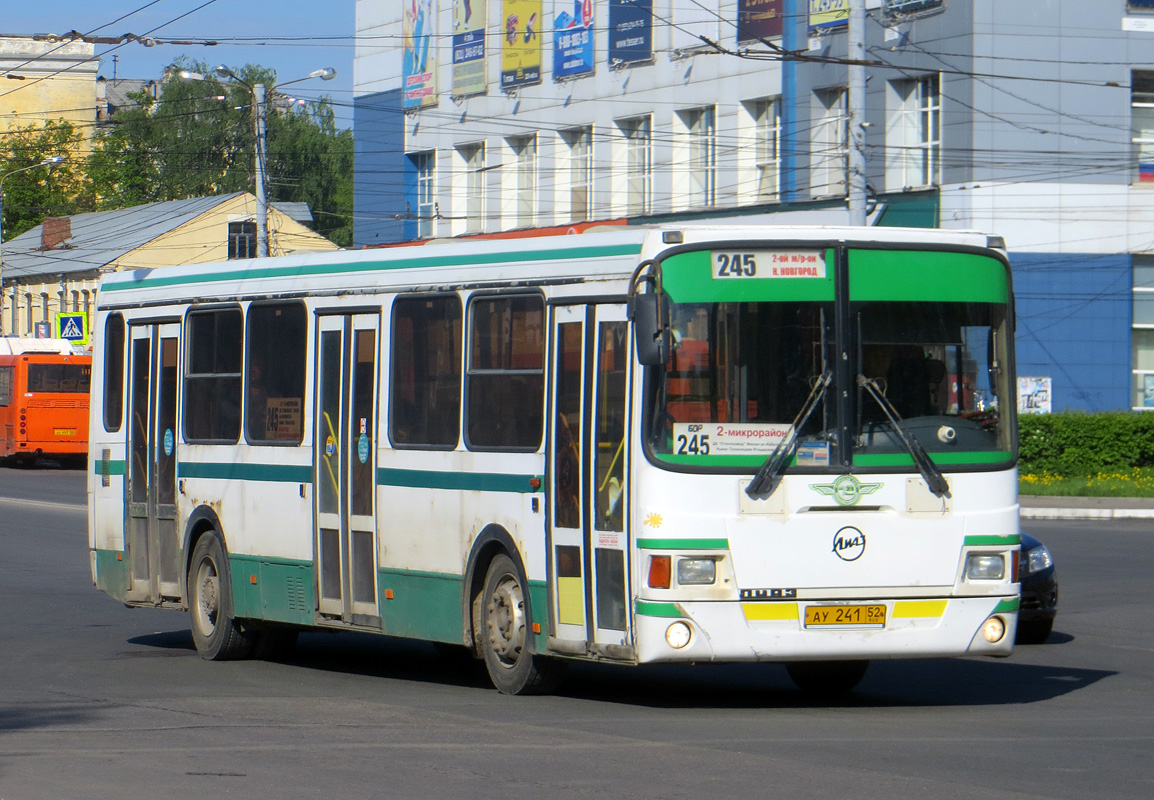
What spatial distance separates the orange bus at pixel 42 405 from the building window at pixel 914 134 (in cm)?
2066

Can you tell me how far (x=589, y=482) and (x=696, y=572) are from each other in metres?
0.85

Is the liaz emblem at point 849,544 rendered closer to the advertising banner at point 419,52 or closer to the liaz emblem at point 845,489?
the liaz emblem at point 845,489

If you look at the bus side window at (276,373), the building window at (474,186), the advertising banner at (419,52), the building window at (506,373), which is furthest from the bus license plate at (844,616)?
the advertising banner at (419,52)

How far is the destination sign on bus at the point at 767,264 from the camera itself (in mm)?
9922

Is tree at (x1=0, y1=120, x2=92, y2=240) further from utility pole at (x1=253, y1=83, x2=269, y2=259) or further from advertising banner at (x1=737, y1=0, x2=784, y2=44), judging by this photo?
utility pole at (x1=253, y1=83, x2=269, y2=259)

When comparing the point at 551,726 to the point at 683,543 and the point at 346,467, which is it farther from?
the point at 346,467

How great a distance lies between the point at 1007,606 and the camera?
33.4ft

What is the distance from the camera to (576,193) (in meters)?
55.0

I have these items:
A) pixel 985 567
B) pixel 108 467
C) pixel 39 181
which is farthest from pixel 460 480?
pixel 39 181

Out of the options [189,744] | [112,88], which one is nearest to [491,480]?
[189,744]

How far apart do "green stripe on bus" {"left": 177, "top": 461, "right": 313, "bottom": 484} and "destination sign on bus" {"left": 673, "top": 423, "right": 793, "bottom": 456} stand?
359 cm

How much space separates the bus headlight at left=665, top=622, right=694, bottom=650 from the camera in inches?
382

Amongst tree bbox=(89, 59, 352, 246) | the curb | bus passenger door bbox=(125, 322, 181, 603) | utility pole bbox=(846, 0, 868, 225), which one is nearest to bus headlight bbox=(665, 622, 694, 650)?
bus passenger door bbox=(125, 322, 181, 603)

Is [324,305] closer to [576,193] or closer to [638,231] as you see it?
[638,231]
